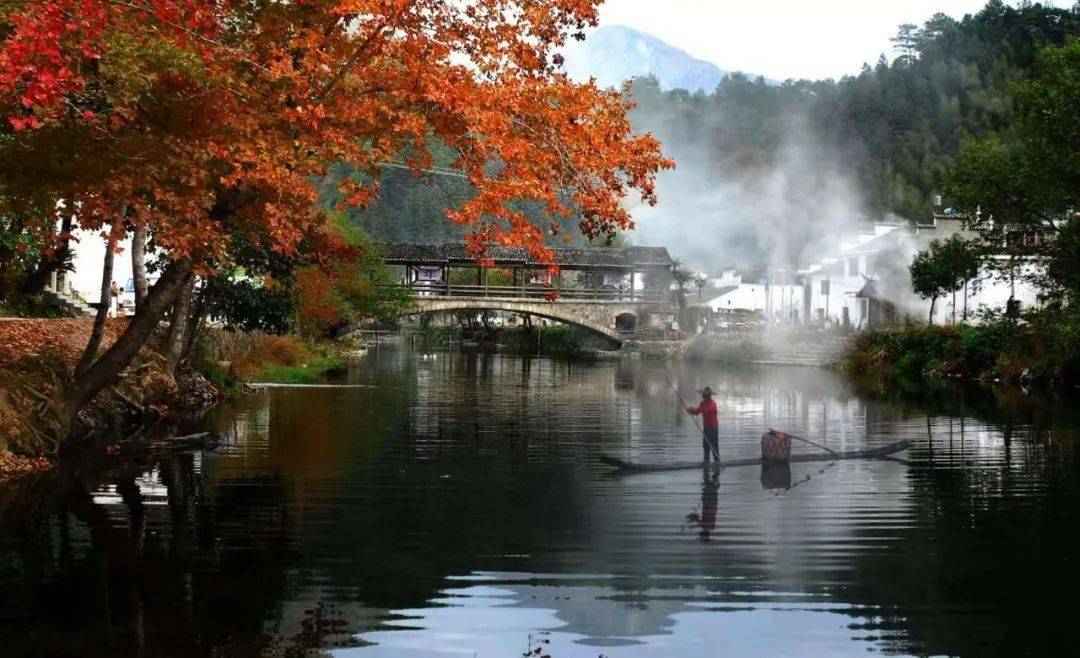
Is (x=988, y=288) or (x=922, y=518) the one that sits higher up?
(x=988, y=288)

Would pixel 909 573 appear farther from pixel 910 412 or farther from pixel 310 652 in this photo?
pixel 910 412

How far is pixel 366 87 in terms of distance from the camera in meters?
19.6

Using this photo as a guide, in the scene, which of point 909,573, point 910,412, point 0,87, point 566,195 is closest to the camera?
point 909,573

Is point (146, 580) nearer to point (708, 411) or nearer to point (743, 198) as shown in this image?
point (708, 411)

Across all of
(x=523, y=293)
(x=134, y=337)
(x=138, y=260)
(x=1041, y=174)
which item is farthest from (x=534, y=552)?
(x=523, y=293)

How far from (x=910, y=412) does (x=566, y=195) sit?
23118 millimetres

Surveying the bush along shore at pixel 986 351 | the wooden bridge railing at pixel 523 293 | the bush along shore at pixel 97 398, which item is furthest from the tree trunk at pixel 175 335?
the wooden bridge railing at pixel 523 293

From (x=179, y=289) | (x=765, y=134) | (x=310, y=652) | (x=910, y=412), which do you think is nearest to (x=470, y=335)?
(x=765, y=134)

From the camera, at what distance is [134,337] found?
71.2 ft

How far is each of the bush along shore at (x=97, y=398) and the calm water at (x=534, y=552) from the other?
1.46 metres

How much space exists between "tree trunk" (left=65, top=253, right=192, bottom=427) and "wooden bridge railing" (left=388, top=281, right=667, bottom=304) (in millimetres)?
73723

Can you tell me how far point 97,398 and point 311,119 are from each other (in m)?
13.1

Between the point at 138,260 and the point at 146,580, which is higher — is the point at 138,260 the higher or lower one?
the higher one

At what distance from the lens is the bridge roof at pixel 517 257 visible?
101750 millimetres
